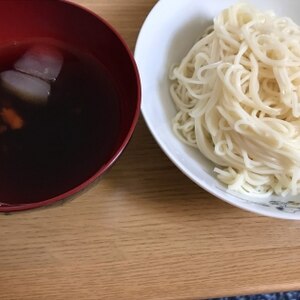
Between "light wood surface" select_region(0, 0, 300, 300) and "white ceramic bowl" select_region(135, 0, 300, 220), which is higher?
"white ceramic bowl" select_region(135, 0, 300, 220)

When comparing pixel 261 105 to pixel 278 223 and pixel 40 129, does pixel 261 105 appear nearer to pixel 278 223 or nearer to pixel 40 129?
pixel 278 223

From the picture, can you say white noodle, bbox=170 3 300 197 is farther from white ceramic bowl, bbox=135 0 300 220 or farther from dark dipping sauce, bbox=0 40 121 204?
dark dipping sauce, bbox=0 40 121 204

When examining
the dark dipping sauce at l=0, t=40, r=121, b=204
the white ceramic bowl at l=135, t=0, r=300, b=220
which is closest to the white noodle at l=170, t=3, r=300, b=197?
the white ceramic bowl at l=135, t=0, r=300, b=220

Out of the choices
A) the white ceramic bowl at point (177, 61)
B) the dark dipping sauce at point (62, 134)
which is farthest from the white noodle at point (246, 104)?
the dark dipping sauce at point (62, 134)

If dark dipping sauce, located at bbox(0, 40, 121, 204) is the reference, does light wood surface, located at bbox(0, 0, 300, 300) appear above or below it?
below

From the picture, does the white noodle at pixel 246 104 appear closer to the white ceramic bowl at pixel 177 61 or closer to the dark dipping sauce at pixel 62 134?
the white ceramic bowl at pixel 177 61

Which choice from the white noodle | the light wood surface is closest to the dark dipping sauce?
the light wood surface

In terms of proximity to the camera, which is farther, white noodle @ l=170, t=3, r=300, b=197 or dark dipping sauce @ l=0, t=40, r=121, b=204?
white noodle @ l=170, t=3, r=300, b=197

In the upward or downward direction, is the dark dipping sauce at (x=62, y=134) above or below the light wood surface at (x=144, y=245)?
above
